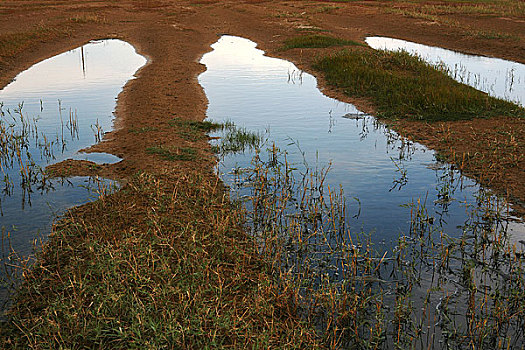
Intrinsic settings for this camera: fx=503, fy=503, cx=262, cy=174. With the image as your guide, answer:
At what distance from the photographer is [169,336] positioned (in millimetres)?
4727

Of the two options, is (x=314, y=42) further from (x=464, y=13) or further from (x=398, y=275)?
(x=398, y=275)

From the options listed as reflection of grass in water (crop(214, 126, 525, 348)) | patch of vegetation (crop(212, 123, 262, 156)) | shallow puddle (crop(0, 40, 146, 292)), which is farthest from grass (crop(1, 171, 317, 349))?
patch of vegetation (crop(212, 123, 262, 156))

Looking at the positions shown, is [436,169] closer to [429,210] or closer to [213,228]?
[429,210]

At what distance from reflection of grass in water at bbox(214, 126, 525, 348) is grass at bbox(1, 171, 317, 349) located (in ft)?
1.32

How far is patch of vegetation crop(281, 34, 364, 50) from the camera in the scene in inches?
990

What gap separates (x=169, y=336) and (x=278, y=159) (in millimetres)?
6320

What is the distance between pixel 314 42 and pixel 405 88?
448 inches

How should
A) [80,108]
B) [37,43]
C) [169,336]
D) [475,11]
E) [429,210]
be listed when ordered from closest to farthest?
[169,336]
[429,210]
[80,108]
[37,43]
[475,11]

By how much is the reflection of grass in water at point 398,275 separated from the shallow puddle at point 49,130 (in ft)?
10.5

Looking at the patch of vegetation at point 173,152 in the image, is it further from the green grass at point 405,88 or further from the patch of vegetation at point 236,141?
the green grass at point 405,88

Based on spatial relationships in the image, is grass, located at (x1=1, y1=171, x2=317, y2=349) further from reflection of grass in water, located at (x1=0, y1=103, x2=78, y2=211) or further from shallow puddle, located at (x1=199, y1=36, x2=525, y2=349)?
reflection of grass in water, located at (x1=0, y1=103, x2=78, y2=211)

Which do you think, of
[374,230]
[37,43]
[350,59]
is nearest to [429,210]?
[374,230]

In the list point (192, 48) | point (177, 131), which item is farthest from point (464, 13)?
point (177, 131)

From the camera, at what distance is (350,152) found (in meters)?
11.4
